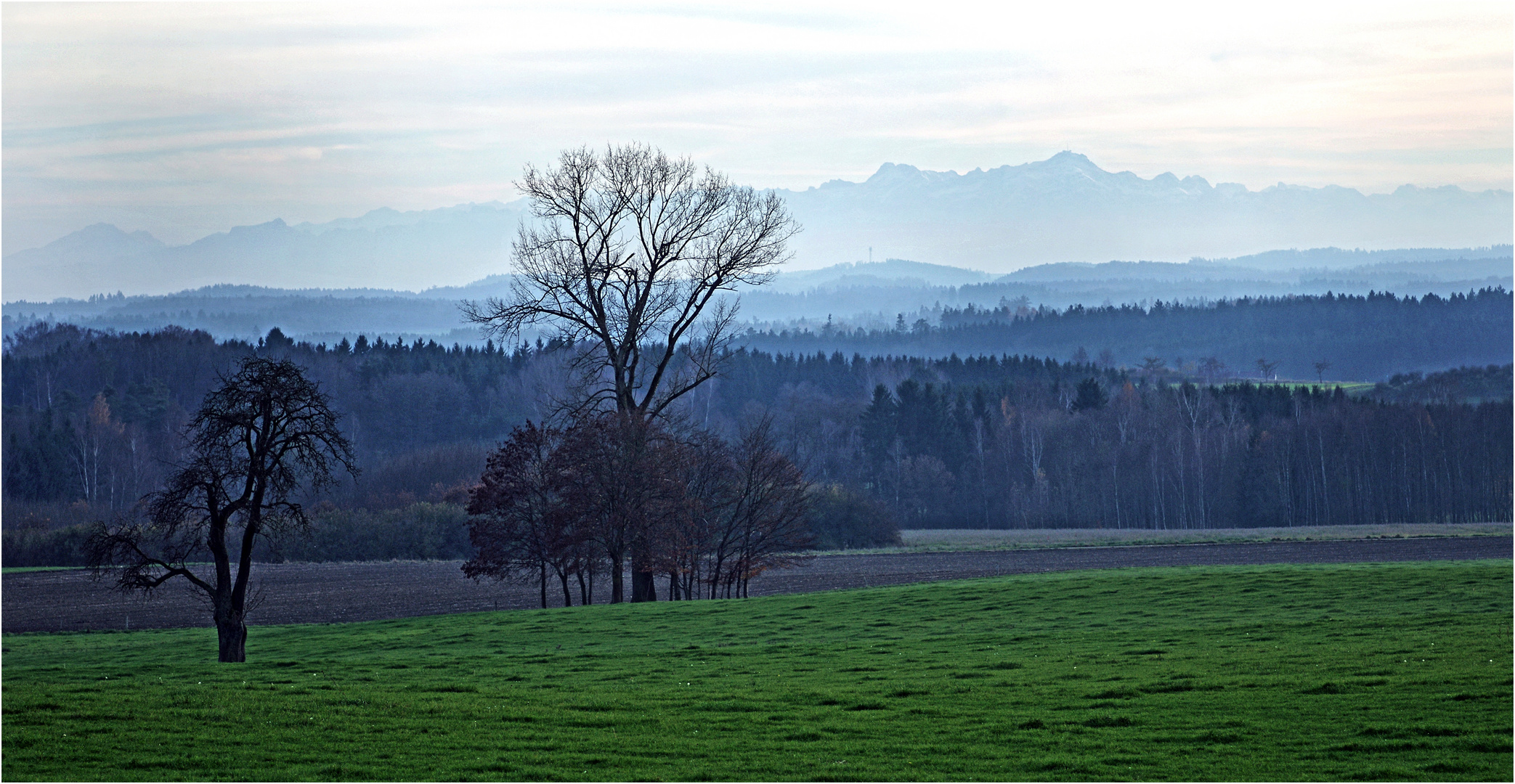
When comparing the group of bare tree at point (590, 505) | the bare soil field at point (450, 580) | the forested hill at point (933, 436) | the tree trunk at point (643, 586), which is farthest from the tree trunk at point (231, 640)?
the forested hill at point (933, 436)

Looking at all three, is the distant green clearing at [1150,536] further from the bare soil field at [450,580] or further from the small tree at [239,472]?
the small tree at [239,472]

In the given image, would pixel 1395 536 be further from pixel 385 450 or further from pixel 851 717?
pixel 385 450

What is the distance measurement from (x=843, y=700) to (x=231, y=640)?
15042mm

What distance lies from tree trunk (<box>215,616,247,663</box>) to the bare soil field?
15.5m

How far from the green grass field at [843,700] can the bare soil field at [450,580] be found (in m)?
15.3

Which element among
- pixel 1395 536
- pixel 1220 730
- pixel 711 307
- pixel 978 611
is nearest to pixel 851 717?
pixel 1220 730

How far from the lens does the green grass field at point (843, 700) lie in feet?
46.8

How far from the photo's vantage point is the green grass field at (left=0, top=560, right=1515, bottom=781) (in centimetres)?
1426

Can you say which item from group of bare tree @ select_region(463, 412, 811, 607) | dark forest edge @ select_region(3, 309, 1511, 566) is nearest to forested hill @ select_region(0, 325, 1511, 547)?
dark forest edge @ select_region(3, 309, 1511, 566)

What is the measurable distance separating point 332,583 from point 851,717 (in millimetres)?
47049

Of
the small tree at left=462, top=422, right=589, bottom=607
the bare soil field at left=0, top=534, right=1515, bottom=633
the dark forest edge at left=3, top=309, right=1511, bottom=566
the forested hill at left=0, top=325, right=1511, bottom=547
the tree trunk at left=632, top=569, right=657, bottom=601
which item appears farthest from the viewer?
the forested hill at left=0, top=325, right=1511, bottom=547

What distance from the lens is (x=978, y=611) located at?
105 feet

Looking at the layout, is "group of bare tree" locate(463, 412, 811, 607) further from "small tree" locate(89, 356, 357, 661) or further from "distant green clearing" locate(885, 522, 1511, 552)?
"distant green clearing" locate(885, 522, 1511, 552)

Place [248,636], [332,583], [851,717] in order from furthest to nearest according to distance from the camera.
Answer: [332,583] → [248,636] → [851,717]
